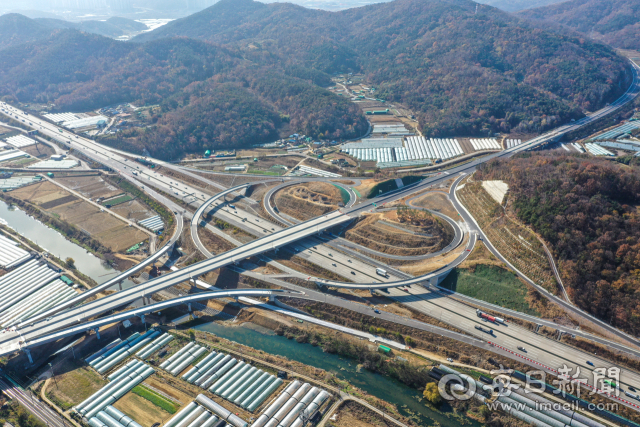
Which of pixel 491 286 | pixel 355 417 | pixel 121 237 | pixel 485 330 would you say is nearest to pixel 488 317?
pixel 485 330

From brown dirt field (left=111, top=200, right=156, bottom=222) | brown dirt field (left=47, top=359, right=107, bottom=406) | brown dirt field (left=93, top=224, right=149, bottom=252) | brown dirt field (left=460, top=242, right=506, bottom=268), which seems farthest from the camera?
brown dirt field (left=111, top=200, right=156, bottom=222)

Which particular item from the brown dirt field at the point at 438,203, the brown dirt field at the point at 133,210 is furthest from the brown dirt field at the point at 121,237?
the brown dirt field at the point at 438,203

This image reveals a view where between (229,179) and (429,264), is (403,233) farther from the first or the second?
(229,179)

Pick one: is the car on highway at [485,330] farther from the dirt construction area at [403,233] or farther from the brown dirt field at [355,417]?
the brown dirt field at [355,417]

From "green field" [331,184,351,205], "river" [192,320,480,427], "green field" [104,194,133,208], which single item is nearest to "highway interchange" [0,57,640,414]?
"green field" [331,184,351,205]

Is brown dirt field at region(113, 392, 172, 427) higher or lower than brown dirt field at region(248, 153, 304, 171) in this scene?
lower

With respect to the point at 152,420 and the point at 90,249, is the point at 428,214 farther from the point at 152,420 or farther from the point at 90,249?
the point at 90,249

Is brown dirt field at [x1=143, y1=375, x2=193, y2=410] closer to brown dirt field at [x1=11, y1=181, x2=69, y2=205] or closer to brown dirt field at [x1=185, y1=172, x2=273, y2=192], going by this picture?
brown dirt field at [x1=185, y1=172, x2=273, y2=192]

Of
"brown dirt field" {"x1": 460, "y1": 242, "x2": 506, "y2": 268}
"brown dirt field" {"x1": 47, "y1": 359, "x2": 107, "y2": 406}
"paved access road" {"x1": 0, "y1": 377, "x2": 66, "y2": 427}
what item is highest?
"brown dirt field" {"x1": 460, "y1": 242, "x2": 506, "y2": 268}
